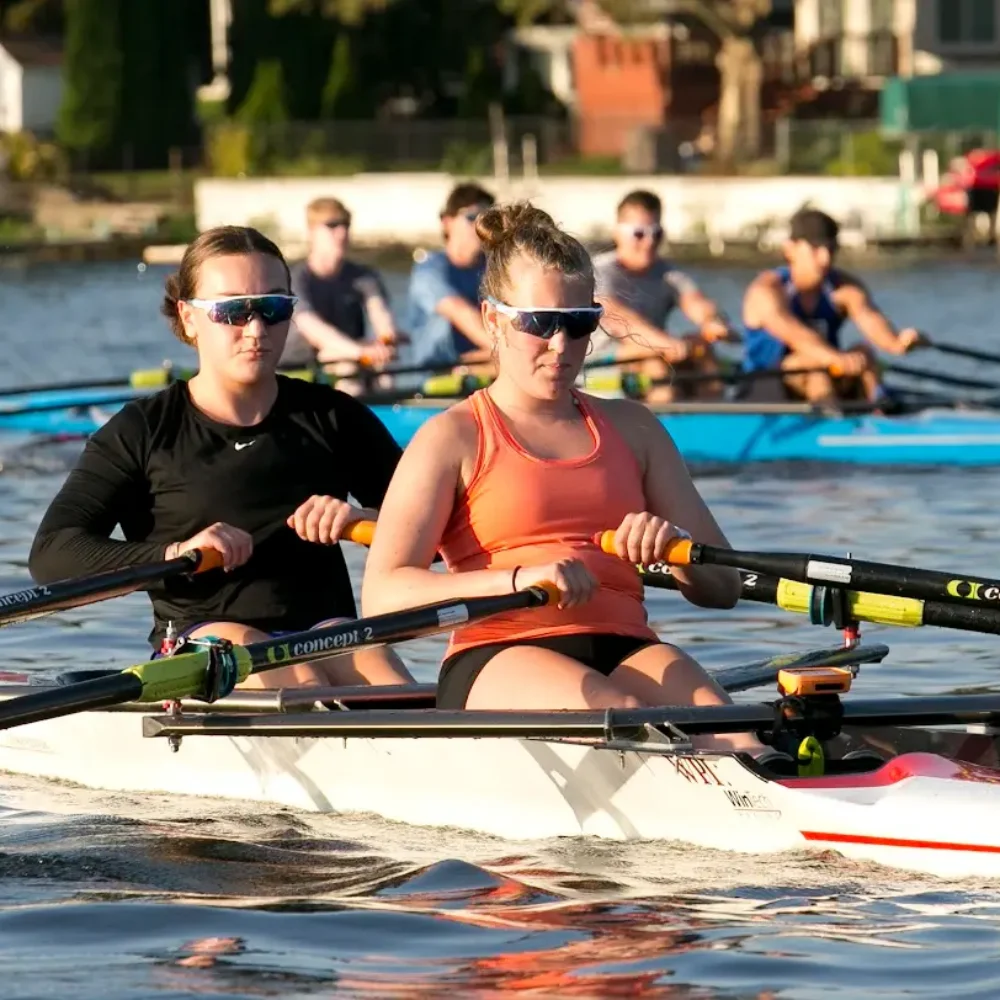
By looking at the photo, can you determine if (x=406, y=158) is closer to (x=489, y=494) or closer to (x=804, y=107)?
(x=804, y=107)

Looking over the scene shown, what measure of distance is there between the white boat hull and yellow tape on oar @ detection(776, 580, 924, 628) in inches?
21.4

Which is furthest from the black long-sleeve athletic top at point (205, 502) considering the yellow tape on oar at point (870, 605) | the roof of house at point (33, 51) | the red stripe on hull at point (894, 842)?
the roof of house at point (33, 51)

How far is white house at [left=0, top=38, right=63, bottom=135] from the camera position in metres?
63.3

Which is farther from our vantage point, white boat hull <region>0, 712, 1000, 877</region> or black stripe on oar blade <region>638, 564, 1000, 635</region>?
black stripe on oar blade <region>638, 564, 1000, 635</region>

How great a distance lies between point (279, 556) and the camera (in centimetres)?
746

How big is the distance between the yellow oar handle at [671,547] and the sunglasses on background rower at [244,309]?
4.20 feet

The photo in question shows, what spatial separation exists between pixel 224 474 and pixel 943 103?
42452 mm

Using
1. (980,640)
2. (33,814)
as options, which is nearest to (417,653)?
(980,640)

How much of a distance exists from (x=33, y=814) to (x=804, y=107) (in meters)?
50.4

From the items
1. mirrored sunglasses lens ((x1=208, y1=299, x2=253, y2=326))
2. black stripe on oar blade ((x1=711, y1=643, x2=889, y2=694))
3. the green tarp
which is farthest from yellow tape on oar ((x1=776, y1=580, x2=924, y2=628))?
the green tarp

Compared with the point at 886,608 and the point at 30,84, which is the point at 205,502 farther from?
the point at 30,84

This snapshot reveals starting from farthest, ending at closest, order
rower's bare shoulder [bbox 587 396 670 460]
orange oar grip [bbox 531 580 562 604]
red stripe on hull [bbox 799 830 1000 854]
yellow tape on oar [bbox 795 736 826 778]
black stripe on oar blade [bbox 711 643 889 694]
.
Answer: black stripe on oar blade [bbox 711 643 889 694] → rower's bare shoulder [bbox 587 396 670 460] → yellow tape on oar [bbox 795 736 826 778] → orange oar grip [bbox 531 580 562 604] → red stripe on hull [bbox 799 830 1000 854]

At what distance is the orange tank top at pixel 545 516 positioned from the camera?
666 cm

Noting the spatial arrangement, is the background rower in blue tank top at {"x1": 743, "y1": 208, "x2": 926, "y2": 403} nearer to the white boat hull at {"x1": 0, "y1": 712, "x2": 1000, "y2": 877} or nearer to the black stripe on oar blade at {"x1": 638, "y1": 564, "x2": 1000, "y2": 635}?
the black stripe on oar blade at {"x1": 638, "y1": 564, "x2": 1000, "y2": 635}
